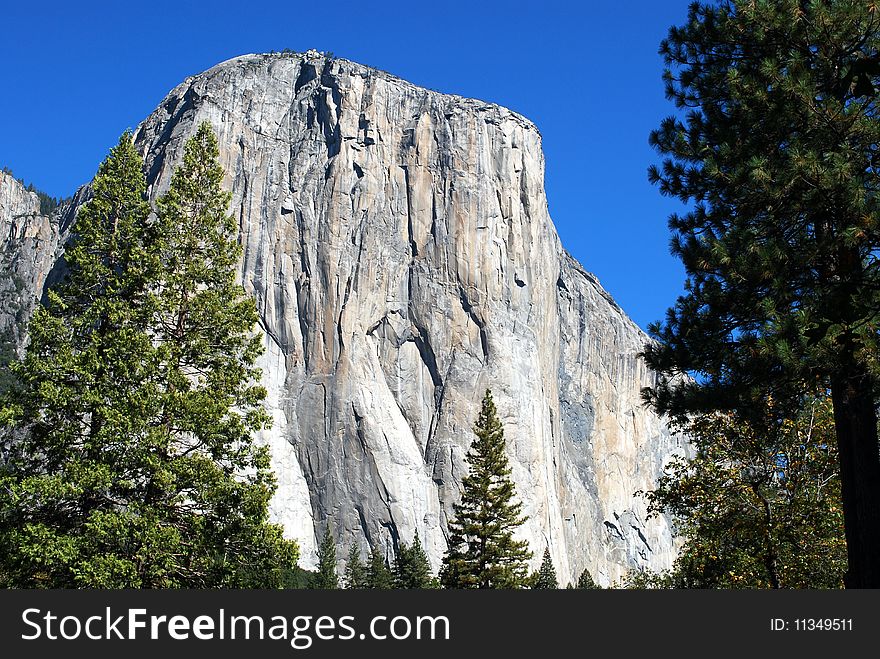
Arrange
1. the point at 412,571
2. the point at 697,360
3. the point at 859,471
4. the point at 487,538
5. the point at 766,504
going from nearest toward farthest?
the point at 859,471
the point at 697,360
the point at 766,504
the point at 487,538
the point at 412,571

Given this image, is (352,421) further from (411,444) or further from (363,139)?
(363,139)

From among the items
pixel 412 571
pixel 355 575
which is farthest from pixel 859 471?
pixel 355 575

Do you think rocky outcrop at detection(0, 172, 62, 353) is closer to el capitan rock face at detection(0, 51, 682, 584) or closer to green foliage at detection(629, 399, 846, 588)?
el capitan rock face at detection(0, 51, 682, 584)

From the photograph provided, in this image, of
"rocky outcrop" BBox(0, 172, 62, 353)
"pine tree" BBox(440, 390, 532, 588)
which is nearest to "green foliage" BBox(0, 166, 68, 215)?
"rocky outcrop" BBox(0, 172, 62, 353)

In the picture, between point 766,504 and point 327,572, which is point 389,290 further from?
point 766,504

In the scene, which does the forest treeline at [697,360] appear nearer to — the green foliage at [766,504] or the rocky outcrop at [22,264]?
the green foliage at [766,504]
